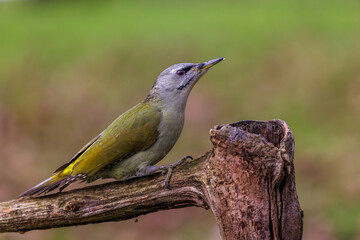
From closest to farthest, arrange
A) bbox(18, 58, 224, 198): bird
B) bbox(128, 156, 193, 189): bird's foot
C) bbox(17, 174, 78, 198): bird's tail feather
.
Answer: bbox(128, 156, 193, 189): bird's foot
bbox(17, 174, 78, 198): bird's tail feather
bbox(18, 58, 224, 198): bird

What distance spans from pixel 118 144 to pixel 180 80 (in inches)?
31.8

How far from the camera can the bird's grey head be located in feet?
15.6

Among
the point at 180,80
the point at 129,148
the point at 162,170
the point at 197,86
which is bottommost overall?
the point at 162,170

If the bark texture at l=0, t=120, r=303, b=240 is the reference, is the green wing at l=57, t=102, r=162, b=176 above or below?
above

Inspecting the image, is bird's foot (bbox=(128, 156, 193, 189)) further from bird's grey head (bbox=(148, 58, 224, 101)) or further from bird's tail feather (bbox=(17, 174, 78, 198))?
bird's grey head (bbox=(148, 58, 224, 101))

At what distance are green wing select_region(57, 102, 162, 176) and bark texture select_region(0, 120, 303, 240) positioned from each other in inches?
13.7

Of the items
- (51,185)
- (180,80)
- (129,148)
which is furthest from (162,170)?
(180,80)

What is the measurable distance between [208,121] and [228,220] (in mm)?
7241

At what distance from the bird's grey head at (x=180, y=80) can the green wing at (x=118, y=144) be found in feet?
0.95

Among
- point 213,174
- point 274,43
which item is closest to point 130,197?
point 213,174

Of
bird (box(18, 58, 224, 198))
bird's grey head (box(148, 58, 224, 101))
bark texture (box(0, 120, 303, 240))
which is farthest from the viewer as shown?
bird's grey head (box(148, 58, 224, 101))

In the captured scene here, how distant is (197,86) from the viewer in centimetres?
1169

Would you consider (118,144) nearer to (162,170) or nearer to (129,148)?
(129,148)

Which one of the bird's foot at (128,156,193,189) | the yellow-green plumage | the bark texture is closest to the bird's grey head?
the yellow-green plumage
